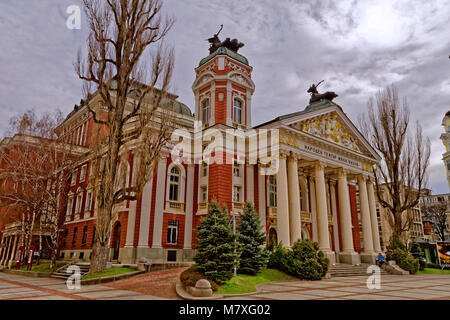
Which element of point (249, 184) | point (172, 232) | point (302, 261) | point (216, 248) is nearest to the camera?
point (216, 248)

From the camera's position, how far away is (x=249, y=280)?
53.0 feet

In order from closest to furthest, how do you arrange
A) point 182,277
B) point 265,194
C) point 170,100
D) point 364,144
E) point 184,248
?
1. point 182,277
2. point 170,100
3. point 184,248
4. point 265,194
5. point 364,144

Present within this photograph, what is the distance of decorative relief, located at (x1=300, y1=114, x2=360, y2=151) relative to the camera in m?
26.0

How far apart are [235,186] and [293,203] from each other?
4.75m

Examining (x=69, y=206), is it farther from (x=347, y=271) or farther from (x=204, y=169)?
(x=347, y=271)

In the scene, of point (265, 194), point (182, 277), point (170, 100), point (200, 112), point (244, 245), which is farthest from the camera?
point (200, 112)

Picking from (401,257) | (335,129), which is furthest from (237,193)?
(401,257)

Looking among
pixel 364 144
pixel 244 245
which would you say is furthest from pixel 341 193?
pixel 244 245

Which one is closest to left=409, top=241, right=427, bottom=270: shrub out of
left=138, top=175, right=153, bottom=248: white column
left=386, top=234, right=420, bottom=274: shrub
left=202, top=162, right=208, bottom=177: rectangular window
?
left=386, top=234, right=420, bottom=274: shrub

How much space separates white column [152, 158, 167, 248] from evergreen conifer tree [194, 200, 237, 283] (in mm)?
8477

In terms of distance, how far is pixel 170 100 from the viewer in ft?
65.1

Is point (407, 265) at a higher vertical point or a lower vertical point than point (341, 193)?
lower

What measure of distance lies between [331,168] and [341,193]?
2.74 metres
